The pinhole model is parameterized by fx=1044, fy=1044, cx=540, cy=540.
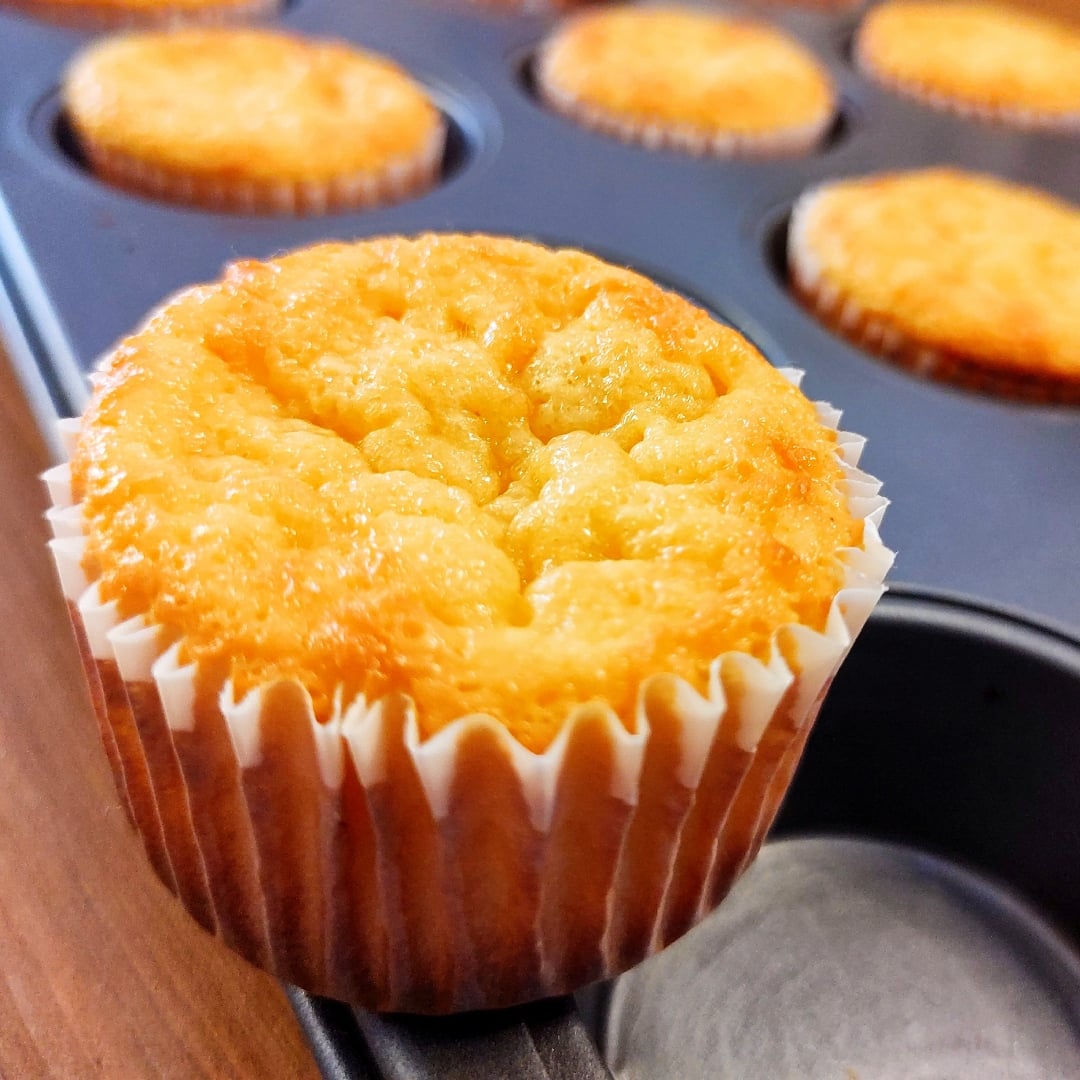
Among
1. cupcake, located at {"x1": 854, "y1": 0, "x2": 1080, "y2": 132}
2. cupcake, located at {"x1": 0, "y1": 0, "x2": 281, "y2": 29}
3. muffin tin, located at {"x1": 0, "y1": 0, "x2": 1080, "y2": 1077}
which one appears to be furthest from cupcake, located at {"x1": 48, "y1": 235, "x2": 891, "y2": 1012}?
cupcake, located at {"x1": 854, "y1": 0, "x2": 1080, "y2": 132}

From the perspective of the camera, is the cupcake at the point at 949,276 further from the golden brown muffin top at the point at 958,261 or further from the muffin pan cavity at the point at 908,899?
the muffin pan cavity at the point at 908,899

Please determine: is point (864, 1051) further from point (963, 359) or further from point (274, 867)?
point (963, 359)

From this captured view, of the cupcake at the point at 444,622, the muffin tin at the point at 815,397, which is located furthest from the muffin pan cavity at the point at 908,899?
the cupcake at the point at 444,622

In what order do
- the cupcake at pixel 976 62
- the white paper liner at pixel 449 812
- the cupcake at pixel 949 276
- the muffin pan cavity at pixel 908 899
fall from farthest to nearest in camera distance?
the cupcake at pixel 976 62, the cupcake at pixel 949 276, the muffin pan cavity at pixel 908 899, the white paper liner at pixel 449 812

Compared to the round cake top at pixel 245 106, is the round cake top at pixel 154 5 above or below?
above

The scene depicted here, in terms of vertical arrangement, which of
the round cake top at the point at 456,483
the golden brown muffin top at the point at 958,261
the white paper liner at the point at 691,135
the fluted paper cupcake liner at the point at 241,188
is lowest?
the golden brown muffin top at the point at 958,261

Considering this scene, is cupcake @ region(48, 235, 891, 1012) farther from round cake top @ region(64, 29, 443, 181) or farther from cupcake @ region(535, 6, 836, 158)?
cupcake @ region(535, 6, 836, 158)

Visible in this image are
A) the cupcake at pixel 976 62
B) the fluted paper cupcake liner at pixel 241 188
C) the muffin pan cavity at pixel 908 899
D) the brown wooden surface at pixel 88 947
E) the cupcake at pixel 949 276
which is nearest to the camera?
the brown wooden surface at pixel 88 947

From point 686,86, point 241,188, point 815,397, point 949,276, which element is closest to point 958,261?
point 949,276
